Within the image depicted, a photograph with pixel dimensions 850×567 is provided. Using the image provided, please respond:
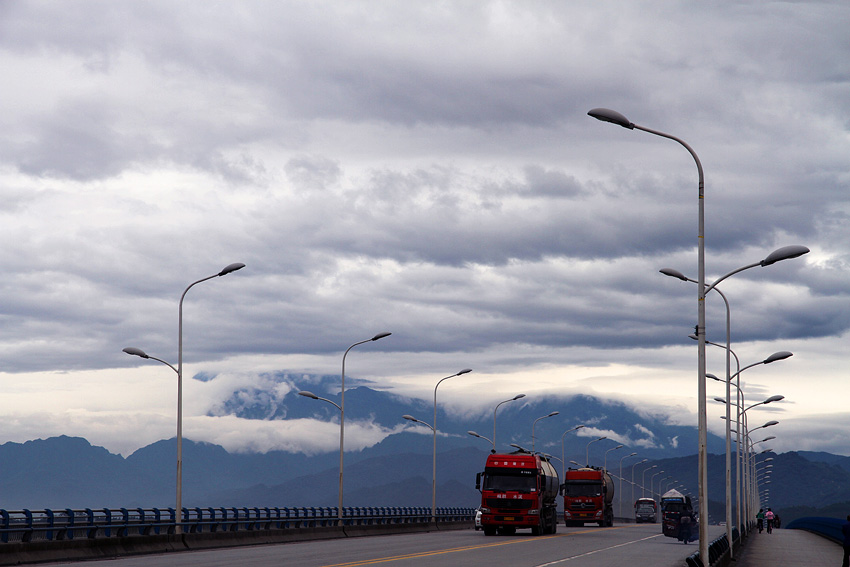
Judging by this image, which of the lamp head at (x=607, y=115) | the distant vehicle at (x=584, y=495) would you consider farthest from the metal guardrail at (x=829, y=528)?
the lamp head at (x=607, y=115)

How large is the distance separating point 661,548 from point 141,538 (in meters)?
19.6

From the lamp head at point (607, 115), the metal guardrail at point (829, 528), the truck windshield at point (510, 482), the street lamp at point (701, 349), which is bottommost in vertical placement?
the metal guardrail at point (829, 528)

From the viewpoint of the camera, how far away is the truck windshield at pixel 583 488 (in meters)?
71.9

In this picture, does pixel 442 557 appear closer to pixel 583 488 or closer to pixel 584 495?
pixel 583 488

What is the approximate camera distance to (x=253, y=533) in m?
42.5

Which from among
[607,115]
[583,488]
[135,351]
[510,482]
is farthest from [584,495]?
[607,115]

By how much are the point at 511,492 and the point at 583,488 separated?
2479 cm

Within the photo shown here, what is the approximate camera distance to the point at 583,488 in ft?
236

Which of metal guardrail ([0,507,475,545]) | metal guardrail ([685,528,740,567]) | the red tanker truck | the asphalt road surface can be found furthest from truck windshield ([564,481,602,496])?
metal guardrail ([685,528,740,567])

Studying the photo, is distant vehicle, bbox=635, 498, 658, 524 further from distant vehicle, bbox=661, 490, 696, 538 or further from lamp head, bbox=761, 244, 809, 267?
lamp head, bbox=761, 244, 809, 267

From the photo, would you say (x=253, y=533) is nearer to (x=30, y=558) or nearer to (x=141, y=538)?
(x=141, y=538)

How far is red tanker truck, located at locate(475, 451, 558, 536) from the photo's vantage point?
48.4 m

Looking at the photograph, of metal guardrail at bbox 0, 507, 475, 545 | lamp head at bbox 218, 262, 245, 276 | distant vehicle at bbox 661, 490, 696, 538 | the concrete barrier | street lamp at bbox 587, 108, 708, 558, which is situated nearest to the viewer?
street lamp at bbox 587, 108, 708, 558

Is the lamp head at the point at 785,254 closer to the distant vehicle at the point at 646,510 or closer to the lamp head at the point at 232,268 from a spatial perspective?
the lamp head at the point at 232,268
